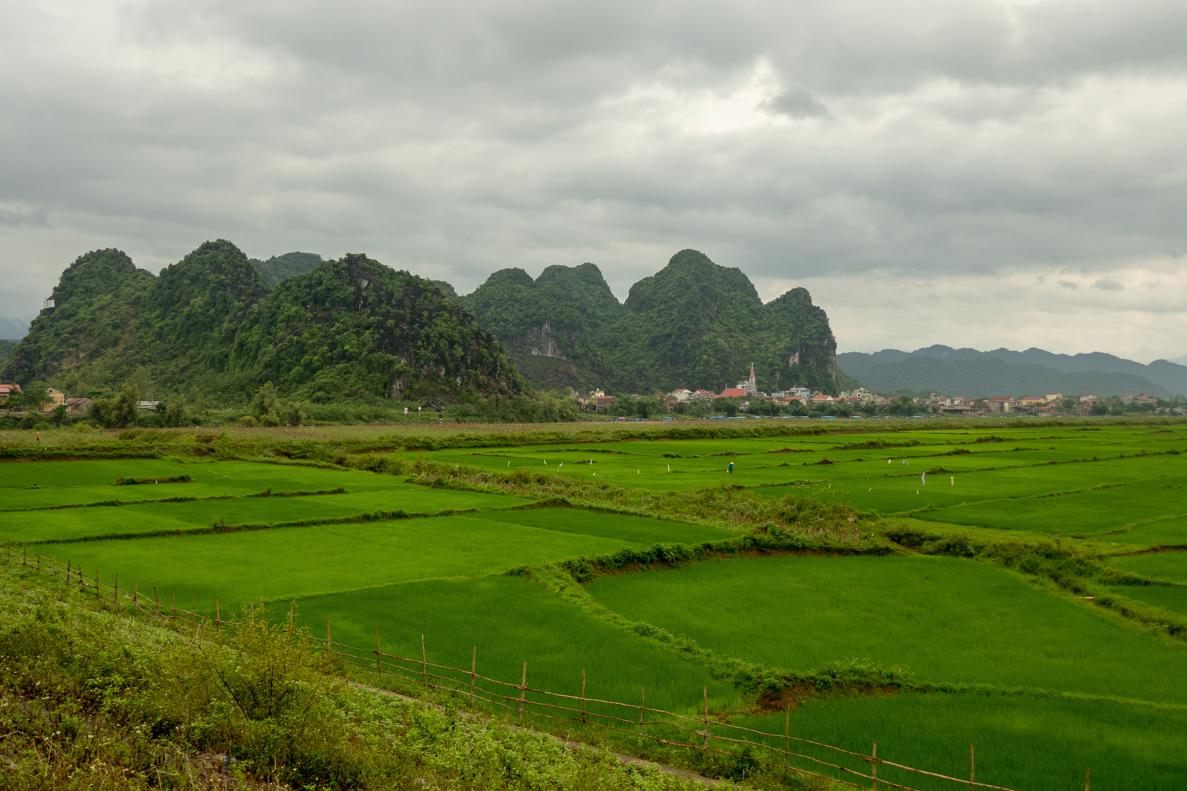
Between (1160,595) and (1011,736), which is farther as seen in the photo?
(1160,595)

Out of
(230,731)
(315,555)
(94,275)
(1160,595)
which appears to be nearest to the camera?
(230,731)

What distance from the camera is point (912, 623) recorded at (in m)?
14.9

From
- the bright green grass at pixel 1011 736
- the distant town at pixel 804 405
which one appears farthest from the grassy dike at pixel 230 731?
the distant town at pixel 804 405

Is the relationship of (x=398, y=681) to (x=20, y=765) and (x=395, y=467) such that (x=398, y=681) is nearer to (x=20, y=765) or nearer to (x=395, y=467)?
(x=20, y=765)

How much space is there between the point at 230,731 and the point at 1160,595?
60.8 ft

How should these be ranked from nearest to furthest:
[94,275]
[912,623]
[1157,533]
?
[912,623]
[1157,533]
[94,275]

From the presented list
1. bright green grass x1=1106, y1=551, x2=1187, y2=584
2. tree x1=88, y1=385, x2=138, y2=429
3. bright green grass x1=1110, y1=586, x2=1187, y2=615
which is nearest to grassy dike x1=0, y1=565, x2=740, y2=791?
bright green grass x1=1110, y1=586, x2=1187, y2=615

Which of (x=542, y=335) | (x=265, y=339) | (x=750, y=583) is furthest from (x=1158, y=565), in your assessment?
(x=542, y=335)

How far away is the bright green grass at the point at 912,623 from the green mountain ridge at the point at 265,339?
76.5m

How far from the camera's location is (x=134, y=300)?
121438 mm

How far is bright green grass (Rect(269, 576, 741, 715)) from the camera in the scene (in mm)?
11578

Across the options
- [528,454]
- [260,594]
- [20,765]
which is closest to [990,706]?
[20,765]

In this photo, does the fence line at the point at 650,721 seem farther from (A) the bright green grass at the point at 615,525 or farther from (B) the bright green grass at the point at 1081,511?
(B) the bright green grass at the point at 1081,511

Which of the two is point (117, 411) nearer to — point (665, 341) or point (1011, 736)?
point (1011, 736)
